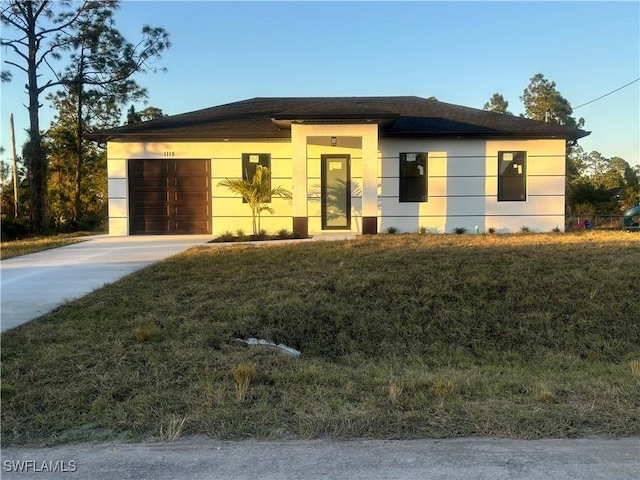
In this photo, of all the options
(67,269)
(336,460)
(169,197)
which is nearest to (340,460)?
(336,460)

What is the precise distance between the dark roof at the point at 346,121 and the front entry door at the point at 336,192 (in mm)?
1508

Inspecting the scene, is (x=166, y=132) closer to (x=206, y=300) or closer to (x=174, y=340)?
(x=206, y=300)

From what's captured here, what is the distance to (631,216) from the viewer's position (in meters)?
14.4

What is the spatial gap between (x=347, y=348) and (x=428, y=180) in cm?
1017

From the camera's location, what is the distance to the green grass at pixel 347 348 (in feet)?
12.1

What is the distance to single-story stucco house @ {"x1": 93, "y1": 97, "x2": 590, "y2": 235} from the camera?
15.0m

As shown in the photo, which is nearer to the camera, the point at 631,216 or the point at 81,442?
the point at 81,442

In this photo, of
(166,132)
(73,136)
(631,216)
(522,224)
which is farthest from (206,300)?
(73,136)

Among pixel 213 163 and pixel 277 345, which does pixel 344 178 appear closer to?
pixel 213 163

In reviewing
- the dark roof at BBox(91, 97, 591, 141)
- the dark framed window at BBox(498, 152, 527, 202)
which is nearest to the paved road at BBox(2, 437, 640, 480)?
the dark roof at BBox(91, 97, 591, 141)

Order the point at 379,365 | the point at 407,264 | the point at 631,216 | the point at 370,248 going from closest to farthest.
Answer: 1. the point at 379,365
2. the point at 407,264
3. the point at 370,248
4. the point at 631,216

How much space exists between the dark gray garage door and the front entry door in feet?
11.6

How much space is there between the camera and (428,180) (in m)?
15.1

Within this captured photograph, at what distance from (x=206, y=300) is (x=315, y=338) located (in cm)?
171
